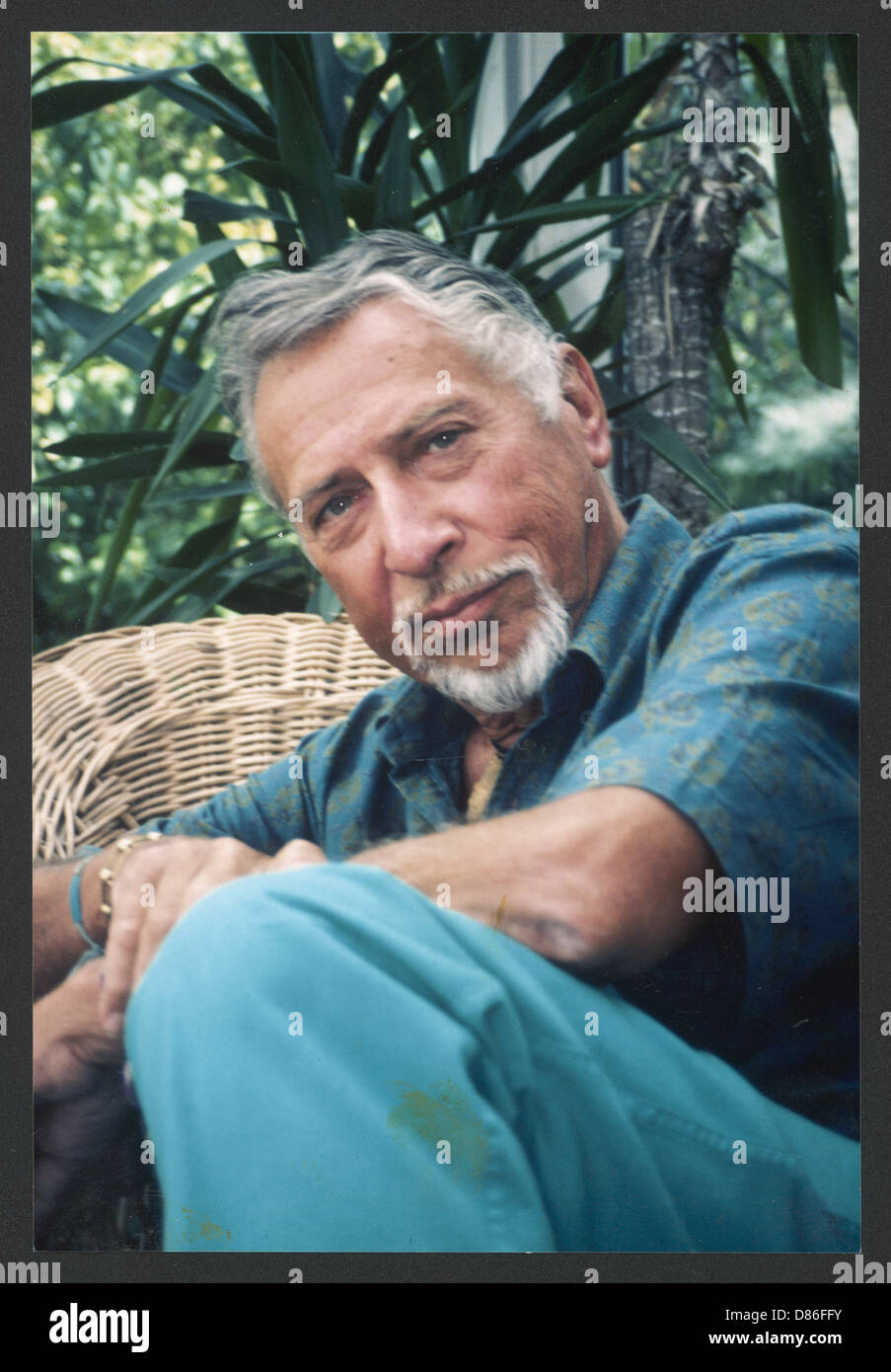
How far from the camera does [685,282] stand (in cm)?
262

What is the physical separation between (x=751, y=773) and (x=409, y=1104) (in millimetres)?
844

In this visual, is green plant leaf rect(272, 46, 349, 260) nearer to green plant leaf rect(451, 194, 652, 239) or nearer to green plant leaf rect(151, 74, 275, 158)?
green plant leaf rect(151, 74, 275, 158)

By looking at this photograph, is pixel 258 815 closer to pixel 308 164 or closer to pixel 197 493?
pixel 197 493

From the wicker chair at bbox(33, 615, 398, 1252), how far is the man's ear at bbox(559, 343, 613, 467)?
59 cm

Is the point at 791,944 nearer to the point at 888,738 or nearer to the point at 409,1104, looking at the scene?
the point at 888,738

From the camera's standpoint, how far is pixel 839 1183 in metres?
2.49

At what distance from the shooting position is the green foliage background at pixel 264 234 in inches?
99.0

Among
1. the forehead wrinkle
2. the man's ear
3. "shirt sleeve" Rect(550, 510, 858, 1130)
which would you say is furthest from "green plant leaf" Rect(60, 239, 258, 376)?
"shirt sleeve" Rect(550, 510, 858, 1130)

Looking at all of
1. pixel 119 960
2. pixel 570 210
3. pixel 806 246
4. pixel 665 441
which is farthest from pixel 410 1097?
pixel 806 246

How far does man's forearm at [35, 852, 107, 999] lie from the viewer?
8.20 ft

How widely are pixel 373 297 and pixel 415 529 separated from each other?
45 cm

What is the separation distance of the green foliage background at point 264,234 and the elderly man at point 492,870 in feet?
0.36

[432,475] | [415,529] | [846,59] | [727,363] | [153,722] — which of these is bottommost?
[153,722]

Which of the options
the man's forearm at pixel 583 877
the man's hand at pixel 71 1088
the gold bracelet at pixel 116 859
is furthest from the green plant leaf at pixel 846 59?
the man's hand at pixel 71 1088
